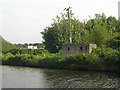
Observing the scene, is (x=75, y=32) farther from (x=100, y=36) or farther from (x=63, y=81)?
(x=63, y=81)

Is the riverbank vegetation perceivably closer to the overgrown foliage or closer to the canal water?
the overgrown foliage

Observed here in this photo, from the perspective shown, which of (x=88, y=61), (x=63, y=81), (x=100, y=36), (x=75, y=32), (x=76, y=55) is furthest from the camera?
(x=75, y=32)

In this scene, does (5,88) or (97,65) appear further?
(97,65)

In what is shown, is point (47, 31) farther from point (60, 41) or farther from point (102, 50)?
point (102, 50)

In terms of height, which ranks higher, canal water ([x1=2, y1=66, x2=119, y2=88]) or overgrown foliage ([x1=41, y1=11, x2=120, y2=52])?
overgrown foliage ([x1=41, y1=11, x2=120, y2=52])

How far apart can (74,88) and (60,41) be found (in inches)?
1010

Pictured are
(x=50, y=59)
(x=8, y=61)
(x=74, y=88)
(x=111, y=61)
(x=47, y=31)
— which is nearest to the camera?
(x=74, y=88)

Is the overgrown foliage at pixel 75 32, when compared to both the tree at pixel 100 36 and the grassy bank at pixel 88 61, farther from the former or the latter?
the grassy bank at pixel 88 61

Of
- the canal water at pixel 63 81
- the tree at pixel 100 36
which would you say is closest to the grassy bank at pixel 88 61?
the canal water at pixel 63 81

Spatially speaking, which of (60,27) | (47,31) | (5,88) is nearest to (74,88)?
(5,88)

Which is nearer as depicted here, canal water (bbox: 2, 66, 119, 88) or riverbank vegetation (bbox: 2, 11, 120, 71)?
canal water (bbox: 2, 66, 119, 88)

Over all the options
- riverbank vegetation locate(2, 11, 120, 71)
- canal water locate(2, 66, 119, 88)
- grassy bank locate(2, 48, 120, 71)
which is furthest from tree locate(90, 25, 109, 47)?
canal water locate(2, 66, 119, 88)

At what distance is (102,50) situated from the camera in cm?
Answer: 2266

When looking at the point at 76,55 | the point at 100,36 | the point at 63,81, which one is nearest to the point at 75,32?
the point at 100,36
